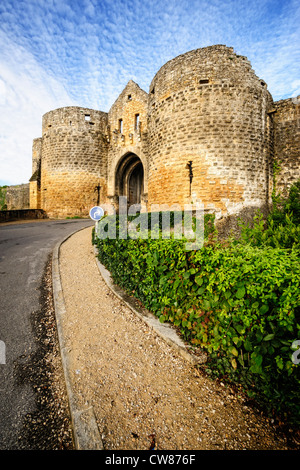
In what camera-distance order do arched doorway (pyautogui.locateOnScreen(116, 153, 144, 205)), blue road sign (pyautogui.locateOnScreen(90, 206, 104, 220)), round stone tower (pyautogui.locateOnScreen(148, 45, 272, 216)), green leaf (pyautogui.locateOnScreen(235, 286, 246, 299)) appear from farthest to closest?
arched doorway (pyautogui.locateOnScreen(116, 153, 144, 205)) < round stone tower (pyautogui.locateOnScreen(148, 45, 272, 216)) < blue road sign (pyautogui.locateOnScreen(90, 206, 104, 220)) < green leaf (pyautogui.locateOnScreen(235, 286, 246, 299))

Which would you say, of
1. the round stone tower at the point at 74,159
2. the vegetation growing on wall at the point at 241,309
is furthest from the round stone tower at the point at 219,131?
the round stone tower at the point at 74,159

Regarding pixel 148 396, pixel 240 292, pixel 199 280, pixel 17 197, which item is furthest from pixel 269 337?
pixel 17 197

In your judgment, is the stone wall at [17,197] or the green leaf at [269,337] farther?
the stone wall at [17,197]

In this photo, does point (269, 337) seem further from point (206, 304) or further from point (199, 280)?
point (199, 280)

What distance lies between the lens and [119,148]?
1712cm

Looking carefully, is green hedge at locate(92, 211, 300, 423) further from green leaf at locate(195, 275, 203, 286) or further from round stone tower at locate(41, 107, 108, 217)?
round stone tower at locate(41, 107, 108, 217)

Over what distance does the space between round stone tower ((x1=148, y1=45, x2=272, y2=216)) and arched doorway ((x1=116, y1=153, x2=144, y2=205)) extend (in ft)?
24.2

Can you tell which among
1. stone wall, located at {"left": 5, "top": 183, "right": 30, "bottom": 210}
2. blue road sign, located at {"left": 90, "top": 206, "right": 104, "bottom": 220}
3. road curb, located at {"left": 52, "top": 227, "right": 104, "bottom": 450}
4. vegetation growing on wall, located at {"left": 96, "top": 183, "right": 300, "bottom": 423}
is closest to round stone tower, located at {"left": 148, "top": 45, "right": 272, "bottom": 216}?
blue road sign, located at {"left": 90, "top": 206, "right": 104, "bottom": 220}

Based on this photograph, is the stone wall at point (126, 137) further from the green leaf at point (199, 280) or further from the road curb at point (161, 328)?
the green leaf at point (199, 280)

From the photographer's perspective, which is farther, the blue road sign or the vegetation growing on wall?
the blue road sign

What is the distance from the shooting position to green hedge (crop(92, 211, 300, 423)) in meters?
1.71

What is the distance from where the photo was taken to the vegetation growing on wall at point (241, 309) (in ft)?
5.62

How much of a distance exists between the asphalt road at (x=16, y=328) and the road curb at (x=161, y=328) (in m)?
1.57

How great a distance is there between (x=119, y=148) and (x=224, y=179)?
1047cm
